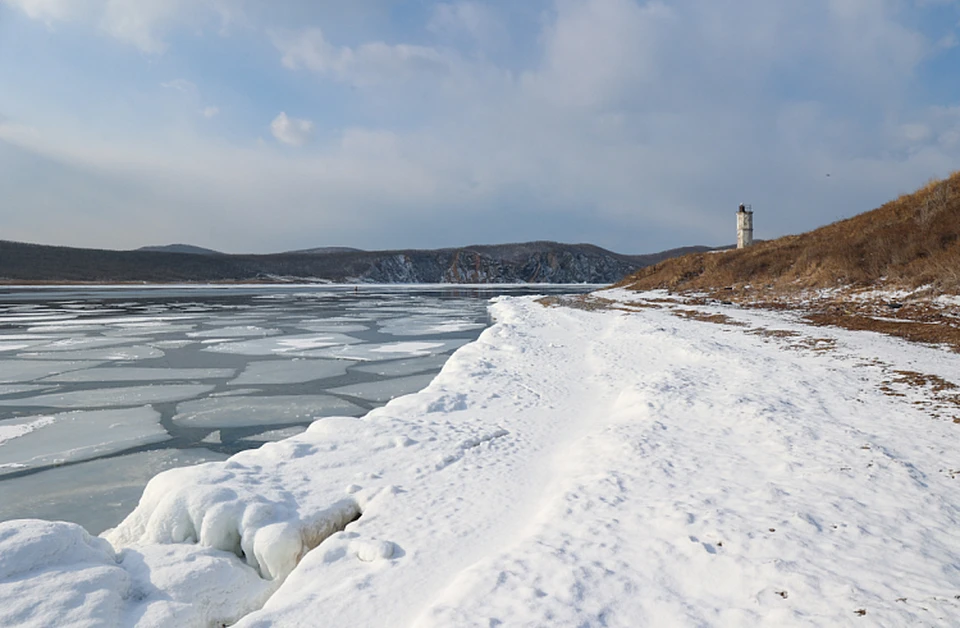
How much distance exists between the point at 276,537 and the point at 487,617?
1.52 m

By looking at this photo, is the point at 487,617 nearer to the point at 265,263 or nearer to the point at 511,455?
the point at 511,455

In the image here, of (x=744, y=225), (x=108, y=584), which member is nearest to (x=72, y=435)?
(x=108, y=584)

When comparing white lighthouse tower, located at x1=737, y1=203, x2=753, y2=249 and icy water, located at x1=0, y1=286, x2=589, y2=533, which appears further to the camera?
white lighthouse tower, located at x1=737, y1=203, x2=753, y2=249

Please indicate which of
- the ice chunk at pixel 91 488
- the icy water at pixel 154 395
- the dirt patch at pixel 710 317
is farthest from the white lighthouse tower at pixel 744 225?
the ice chunk at pixel 91 488

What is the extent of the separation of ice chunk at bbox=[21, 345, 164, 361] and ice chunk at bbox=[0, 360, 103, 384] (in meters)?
0.46

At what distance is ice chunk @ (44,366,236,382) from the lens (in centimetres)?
845

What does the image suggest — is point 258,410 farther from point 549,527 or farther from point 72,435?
point 549,527

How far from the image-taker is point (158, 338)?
13.9 meters

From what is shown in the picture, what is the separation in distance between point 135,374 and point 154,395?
2.07 metres

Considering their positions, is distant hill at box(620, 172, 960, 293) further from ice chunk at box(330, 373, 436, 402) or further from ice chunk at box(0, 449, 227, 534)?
ice chunk at box(0, 449, 227, 534)

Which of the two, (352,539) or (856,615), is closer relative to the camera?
(856,615)

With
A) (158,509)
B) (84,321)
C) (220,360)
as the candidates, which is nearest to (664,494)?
(158,509)

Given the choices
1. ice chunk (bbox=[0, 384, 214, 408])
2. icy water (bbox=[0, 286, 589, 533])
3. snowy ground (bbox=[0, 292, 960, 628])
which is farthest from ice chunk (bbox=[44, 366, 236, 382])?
snowy ground (bbox=[0, 292, 960, 628])

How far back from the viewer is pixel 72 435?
546 cm
